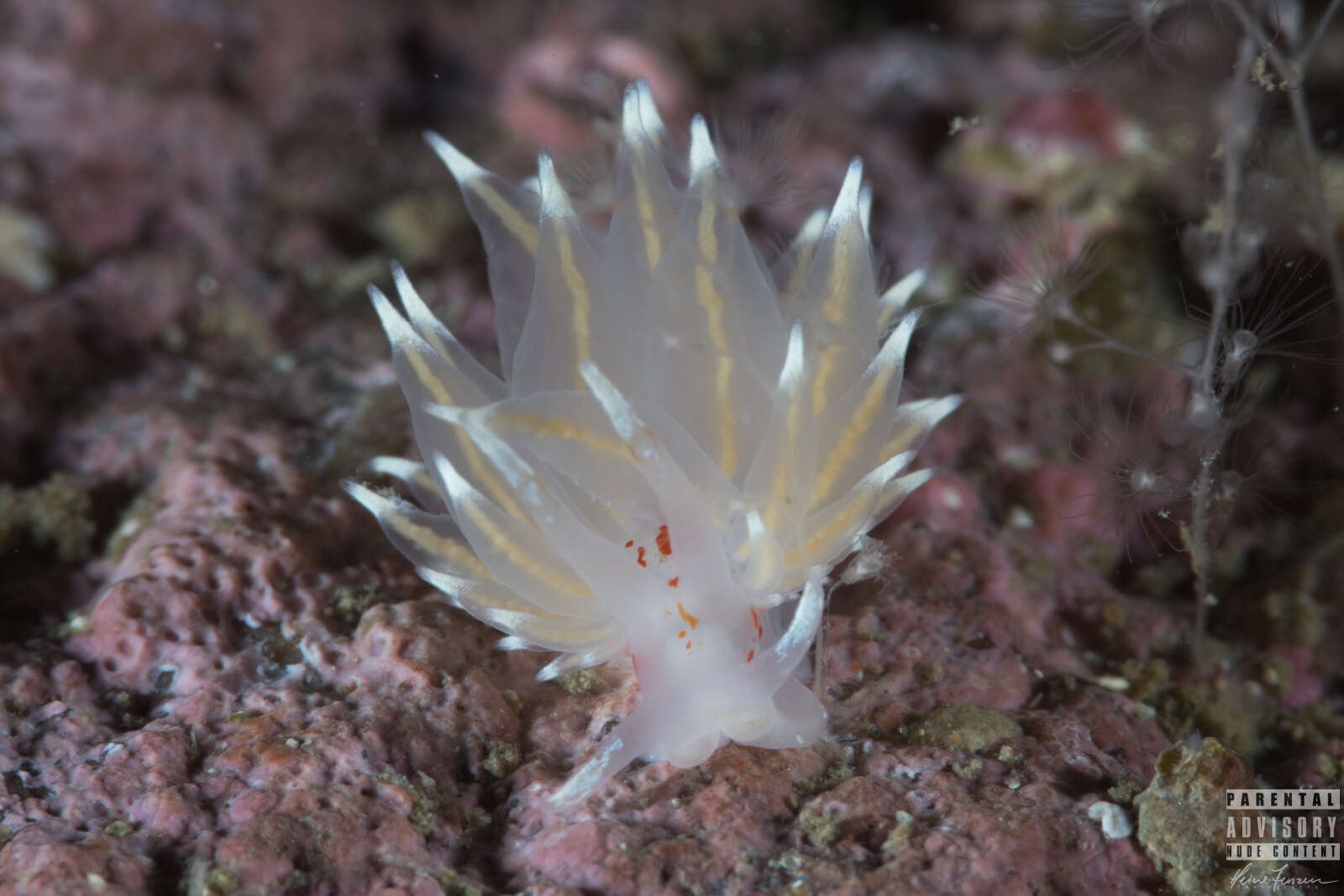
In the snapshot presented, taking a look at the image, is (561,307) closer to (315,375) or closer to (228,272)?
(315,375)

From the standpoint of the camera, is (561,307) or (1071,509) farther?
(1071,509)

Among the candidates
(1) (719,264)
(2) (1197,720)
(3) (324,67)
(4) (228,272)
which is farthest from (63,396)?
(2) (1197,720)

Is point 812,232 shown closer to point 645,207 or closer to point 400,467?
point 645,207

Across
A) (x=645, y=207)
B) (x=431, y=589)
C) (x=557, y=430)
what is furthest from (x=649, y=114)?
(x=431, y=589)

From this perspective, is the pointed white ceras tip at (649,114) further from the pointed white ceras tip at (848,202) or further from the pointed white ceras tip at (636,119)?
the pointed white ceras tip at (848,202)

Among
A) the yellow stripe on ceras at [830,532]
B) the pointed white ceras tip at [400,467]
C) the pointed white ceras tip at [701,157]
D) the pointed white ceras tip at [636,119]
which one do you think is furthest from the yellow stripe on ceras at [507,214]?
the yellow stripe on ceras at [830,532]
